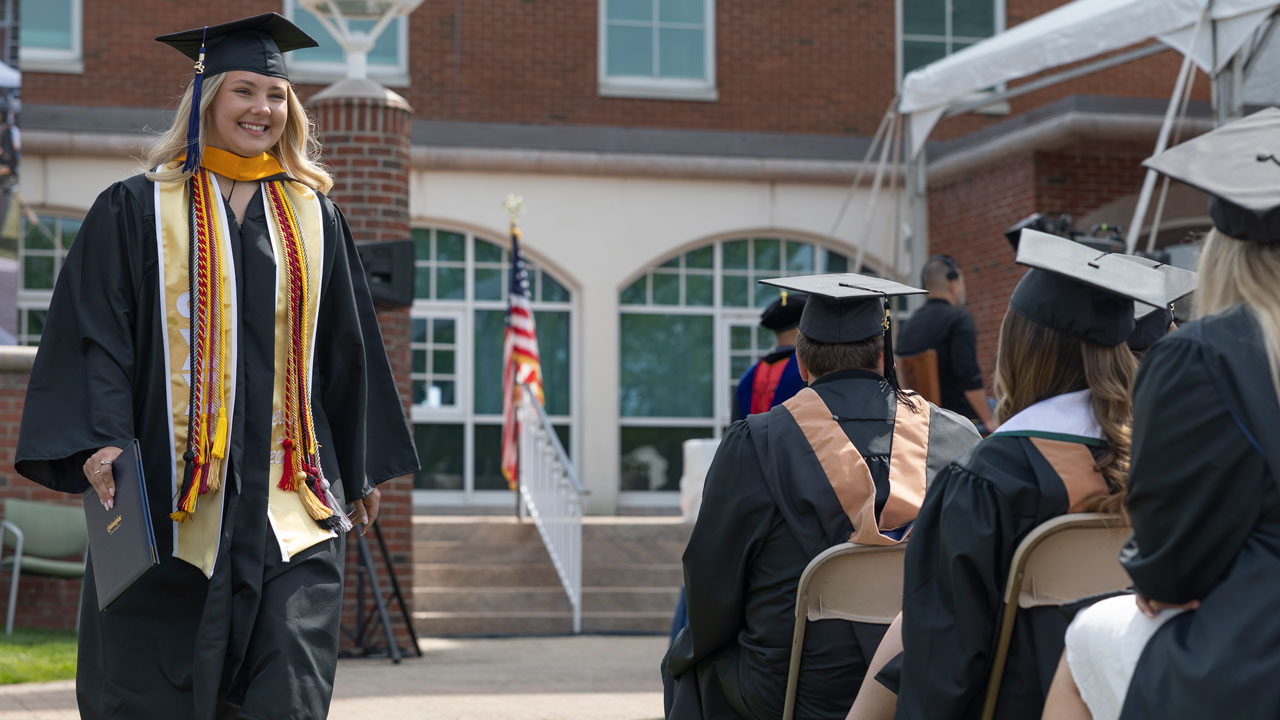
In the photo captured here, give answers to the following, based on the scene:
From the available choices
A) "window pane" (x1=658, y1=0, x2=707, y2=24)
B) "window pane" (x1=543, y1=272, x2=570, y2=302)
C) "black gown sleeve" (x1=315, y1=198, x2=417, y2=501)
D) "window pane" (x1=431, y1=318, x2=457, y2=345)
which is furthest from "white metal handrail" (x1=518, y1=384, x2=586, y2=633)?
"black gown sleeve" (x1=315, y1=198, x2=417, y2=501)

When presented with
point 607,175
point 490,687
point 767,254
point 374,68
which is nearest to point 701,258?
point 767,254

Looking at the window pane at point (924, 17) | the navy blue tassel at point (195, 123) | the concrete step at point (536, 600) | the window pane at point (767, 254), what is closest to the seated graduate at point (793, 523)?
the navy blue tassel at point (195, 123)

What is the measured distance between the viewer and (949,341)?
797 centimetres

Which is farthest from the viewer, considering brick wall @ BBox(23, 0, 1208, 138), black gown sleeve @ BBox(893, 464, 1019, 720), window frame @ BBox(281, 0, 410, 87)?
window frame @ BBox(281, 0, 410, 87)

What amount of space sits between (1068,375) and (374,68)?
45.7 feet

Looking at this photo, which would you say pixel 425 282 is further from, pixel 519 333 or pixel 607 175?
pixel 519 333

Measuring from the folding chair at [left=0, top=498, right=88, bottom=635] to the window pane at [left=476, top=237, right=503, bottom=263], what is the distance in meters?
6.20

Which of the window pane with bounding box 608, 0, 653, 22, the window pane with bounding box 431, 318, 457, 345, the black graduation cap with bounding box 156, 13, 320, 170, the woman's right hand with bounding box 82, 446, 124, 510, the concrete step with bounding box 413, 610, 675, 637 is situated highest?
the window pane with bounding box 608, 0, 653, 22

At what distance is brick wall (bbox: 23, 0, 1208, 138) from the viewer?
15.6 meters

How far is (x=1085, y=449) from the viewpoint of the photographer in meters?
2.84

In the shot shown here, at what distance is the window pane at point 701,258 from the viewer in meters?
16.3

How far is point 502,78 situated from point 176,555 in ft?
43.7

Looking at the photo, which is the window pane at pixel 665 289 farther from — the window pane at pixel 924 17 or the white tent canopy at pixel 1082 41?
the white tent canopy at pixel 1082 41

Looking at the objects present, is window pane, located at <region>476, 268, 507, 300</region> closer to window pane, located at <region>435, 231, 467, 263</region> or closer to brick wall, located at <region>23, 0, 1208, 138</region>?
window pane, located at <region>435, 231, 467, 263</region>
